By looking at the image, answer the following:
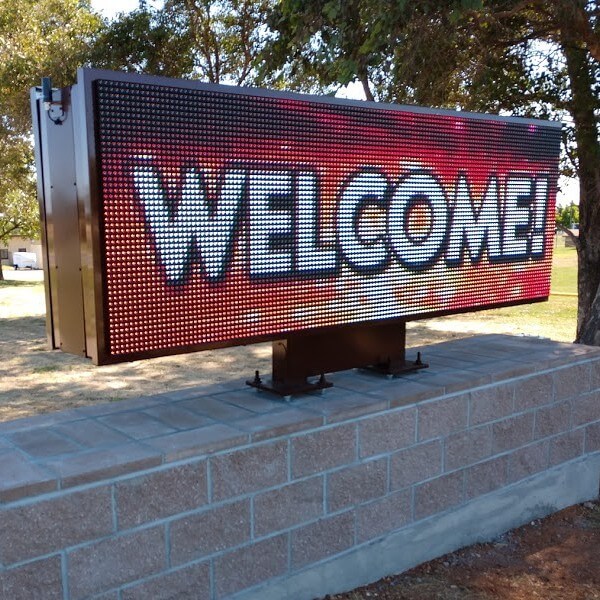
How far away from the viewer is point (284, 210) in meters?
3.29

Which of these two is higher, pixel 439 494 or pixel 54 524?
pixel 54 524

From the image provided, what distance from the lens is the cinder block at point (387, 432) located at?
3.54 m

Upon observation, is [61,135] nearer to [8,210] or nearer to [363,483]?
[363,483]

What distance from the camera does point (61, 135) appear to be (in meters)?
2.83

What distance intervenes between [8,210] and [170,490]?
28.0 metres

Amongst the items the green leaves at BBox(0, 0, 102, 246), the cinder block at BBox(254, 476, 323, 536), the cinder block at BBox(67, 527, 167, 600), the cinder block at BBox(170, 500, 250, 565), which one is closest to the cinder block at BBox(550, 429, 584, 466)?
the cinder block at BBox(254, 476, 323, 536)

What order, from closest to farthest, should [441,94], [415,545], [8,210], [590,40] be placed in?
[415,545] → [590,40] → [441,94] → [8,210]

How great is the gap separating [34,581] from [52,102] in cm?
185

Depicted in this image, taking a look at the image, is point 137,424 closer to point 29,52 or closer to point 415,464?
point 415,464

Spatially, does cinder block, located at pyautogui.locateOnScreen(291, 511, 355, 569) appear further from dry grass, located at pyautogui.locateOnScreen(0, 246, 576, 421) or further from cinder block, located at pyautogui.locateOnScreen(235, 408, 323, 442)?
dry grass, located at pyautogui.locateOnScreen(0, 246, 576, 421)

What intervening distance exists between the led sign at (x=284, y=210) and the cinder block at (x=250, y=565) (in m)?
0.95

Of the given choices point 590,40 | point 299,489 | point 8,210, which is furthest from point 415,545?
point 8,210

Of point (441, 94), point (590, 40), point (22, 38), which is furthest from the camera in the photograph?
point (22, 38)

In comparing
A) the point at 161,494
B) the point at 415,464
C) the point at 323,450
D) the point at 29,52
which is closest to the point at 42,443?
the point at 161,494
